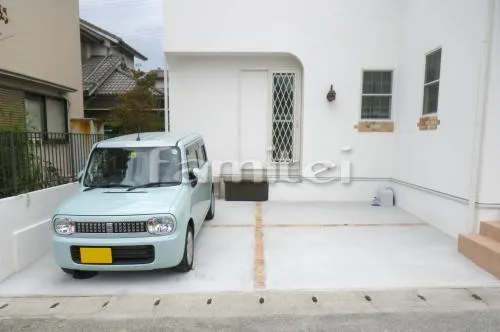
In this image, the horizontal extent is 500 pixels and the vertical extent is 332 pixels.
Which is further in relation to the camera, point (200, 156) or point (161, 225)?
point (200, 156)

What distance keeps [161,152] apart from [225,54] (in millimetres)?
4043

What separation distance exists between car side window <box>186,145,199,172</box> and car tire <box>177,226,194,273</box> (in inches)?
36.1

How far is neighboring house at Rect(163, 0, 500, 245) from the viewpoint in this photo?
6.44 metres

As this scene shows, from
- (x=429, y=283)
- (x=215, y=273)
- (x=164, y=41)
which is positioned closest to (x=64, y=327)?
(x=215, y=273)

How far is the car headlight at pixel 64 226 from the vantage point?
3623 mm

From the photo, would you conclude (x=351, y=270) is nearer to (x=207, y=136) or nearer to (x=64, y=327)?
(x=64, y=327)

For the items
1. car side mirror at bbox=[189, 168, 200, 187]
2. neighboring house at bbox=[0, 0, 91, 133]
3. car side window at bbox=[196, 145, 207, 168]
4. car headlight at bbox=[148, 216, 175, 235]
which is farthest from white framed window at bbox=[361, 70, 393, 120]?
neighboring house at bbox=[0, 0, 91, 133]

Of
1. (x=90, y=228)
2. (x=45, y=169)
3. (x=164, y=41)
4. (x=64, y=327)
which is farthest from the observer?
(x=164, y=41)

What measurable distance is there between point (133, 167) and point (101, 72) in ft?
47.0

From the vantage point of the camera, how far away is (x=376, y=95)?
7609 millimetres

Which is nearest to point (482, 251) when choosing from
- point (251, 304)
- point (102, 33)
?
point (251, 304)

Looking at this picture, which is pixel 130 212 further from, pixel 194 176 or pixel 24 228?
pixel 24 228

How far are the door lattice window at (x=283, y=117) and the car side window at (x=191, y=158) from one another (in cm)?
321

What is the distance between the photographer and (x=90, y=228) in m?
3.59
